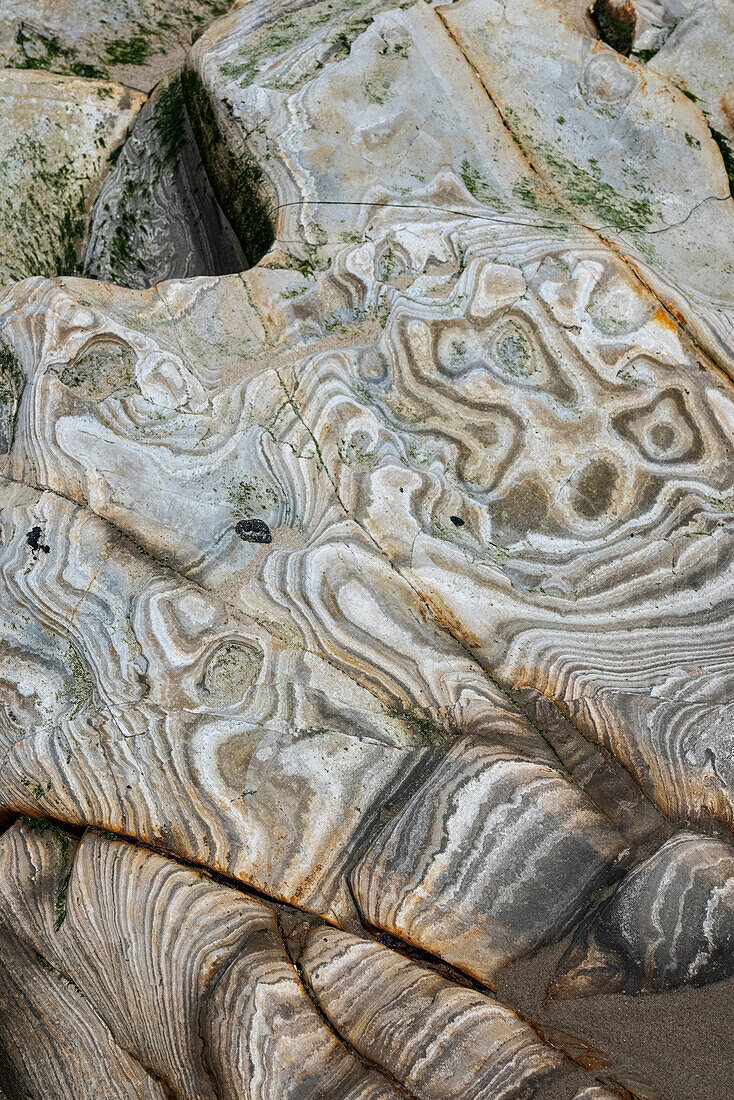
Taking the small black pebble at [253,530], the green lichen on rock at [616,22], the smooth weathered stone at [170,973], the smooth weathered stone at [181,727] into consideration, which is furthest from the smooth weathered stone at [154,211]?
the smooth weathered stone at [170,973]

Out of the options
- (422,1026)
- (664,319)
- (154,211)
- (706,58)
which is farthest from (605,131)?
(422,1026)

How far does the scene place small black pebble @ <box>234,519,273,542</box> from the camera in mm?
3301

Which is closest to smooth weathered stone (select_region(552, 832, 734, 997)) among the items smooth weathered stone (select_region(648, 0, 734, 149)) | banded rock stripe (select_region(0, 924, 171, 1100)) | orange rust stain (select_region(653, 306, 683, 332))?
Answer: banded rock stripe (select_region(0, 924, 171, 1100))

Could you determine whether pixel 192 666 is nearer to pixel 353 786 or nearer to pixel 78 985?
pixel 353 786

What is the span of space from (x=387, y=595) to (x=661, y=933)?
1.52 m

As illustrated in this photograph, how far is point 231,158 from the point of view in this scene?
418 centimetres

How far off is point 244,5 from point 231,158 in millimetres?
1106

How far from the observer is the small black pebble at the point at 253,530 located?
3.30 meters

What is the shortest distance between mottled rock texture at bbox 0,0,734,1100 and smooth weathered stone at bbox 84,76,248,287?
41 cm

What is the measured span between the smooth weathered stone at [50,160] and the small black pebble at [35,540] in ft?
7.16

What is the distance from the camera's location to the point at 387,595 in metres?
3.21

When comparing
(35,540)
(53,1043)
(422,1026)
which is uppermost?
(35,540)

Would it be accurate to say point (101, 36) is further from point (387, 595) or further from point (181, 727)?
point (181, 727)

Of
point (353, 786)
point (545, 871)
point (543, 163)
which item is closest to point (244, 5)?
point (543, 163)
